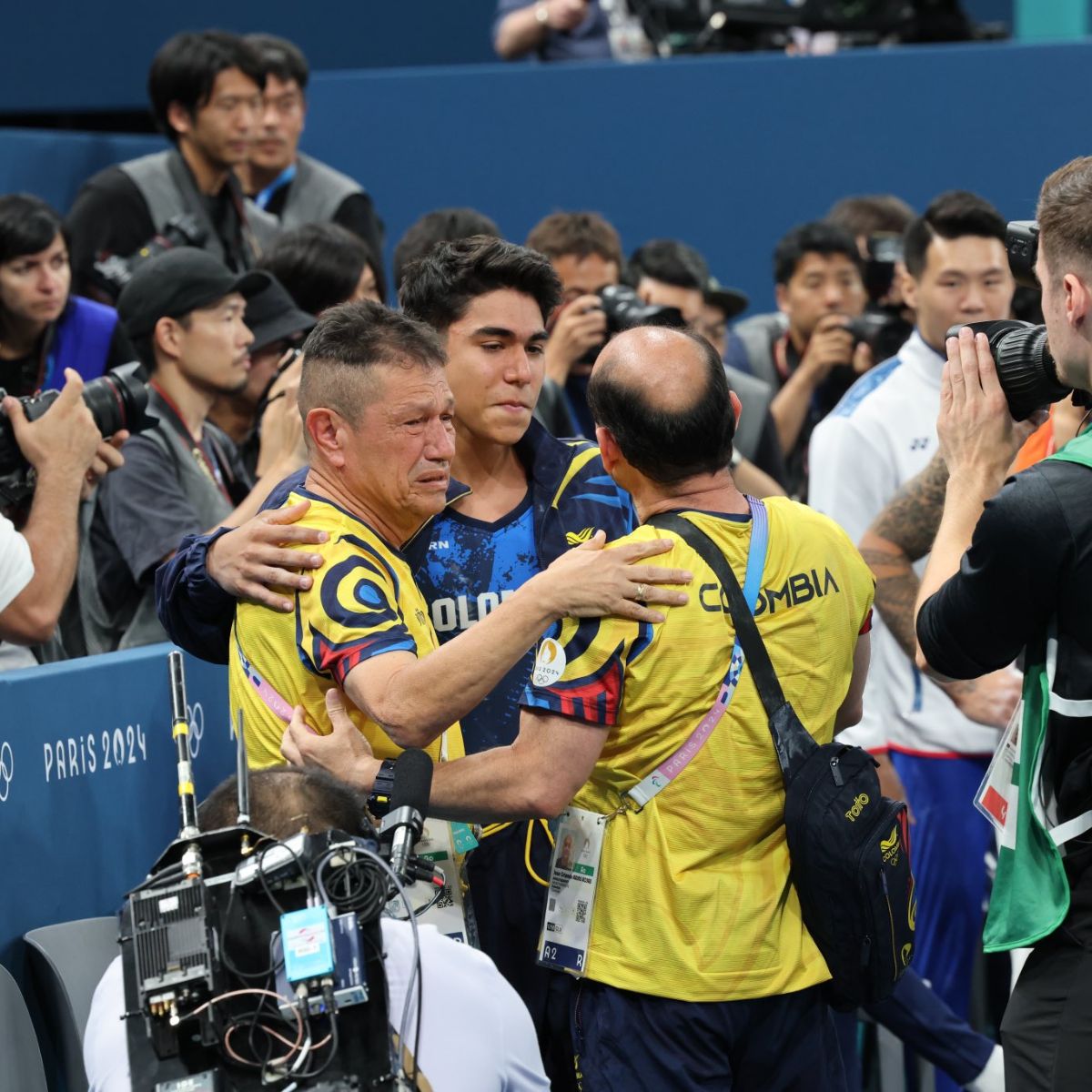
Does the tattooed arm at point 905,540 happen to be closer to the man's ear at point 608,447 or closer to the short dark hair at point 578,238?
the man's ear at point 608,447

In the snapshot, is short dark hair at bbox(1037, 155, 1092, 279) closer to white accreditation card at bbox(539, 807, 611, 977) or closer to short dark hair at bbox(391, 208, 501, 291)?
white accreditation card at bbox(539, 807, 611, 977)

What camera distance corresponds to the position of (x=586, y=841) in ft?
9.90

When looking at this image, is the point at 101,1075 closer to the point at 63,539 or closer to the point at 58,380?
the point at 63,539

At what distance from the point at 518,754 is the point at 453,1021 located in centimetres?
52

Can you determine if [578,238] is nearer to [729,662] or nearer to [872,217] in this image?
[872,217]

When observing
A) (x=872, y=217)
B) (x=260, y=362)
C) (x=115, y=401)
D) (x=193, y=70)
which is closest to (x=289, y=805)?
(x=115, y=401)

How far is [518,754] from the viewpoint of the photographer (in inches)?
113

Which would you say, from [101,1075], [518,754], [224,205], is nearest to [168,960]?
[101,1075]

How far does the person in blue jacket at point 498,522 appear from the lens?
11.0ft

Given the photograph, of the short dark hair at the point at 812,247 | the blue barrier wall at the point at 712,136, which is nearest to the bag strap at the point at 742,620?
the short dark hair at the point at 812,247

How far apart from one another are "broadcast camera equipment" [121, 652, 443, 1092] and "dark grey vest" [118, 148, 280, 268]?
4136mm

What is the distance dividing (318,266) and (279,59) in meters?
1.73

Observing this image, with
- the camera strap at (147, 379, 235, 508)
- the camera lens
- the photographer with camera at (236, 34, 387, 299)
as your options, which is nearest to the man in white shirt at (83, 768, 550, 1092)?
the camera lens

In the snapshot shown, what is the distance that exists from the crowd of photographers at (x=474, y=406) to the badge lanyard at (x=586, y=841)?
187mm
